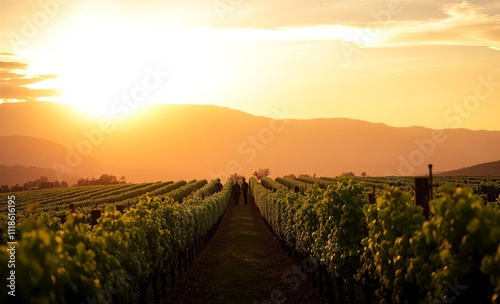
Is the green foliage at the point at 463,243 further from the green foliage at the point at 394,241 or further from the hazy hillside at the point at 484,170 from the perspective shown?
the hazy hillside at the point at 484,170

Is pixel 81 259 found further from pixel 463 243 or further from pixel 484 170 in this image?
pixel 484 170

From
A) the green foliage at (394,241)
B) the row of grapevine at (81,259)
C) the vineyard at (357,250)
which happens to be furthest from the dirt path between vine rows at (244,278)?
the green foliage at (394,241)

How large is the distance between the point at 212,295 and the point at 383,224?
427 inches

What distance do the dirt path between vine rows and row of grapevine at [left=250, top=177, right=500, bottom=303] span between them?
15.8ft

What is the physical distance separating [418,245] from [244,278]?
14147mm

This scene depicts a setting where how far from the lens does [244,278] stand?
21969mm

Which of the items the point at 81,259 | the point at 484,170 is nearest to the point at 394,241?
the point at 81,259

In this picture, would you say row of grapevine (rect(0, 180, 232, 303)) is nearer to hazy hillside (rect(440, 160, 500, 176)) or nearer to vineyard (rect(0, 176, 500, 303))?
vineyard (rect(0, 176, 500, 303))

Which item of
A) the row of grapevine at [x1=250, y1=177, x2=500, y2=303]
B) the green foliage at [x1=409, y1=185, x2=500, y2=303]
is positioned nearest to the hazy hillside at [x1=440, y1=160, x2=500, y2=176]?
the row of grapevine at [x1=250, y1=177, x2=500, y2=303]

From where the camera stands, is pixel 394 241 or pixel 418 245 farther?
pixel 394 241

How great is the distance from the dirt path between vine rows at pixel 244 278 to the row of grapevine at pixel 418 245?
4.83 meters

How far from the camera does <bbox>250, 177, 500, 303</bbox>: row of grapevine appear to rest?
7082 mm

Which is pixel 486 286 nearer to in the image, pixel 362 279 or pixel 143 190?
pixel 362 279

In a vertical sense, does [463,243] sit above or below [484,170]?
below
